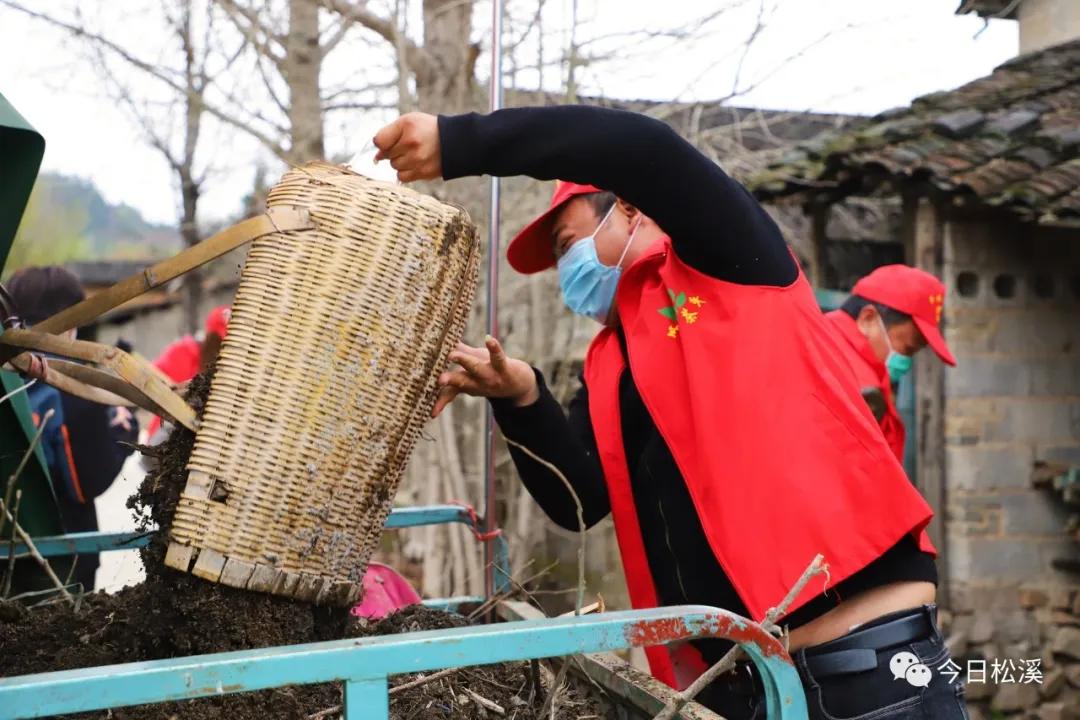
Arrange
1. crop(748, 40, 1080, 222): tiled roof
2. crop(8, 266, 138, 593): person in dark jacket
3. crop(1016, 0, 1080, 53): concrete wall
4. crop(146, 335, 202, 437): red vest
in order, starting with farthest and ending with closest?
crop(1016, 0, 1080, 53): concrete wall → crop(146, 335, 202, 437): red vest → crop(748, 40, 1080, 222): tiled roof → crop(8, 266, 138, 593): person in dark jacket

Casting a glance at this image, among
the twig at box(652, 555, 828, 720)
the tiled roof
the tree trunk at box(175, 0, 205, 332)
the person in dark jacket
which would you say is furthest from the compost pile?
the tree trunk at box(175, 0, 205, 332)

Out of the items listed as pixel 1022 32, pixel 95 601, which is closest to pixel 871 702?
pixel 95 601

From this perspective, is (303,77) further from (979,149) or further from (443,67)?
(979,149)

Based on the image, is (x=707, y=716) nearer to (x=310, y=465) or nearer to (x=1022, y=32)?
(x=310, y=465)

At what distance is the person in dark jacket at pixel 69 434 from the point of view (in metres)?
3.66

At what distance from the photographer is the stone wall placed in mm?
5504

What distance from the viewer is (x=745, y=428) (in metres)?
1.67

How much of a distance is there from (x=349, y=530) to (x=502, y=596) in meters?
0.63

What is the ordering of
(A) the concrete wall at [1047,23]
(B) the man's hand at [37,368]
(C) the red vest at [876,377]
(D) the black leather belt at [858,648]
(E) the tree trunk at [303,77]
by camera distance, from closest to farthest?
(D) the black leather belt at [858,648] < (B) the man's hand at [37,368] < (C) the red vest at [876,377] < (E) the tree trunk at [303,77] < (A) the concrete wall at [1047,23]

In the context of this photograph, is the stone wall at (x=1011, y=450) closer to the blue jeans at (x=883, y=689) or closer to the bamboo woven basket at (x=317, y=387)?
the blue jeans at (x=883, y=689)

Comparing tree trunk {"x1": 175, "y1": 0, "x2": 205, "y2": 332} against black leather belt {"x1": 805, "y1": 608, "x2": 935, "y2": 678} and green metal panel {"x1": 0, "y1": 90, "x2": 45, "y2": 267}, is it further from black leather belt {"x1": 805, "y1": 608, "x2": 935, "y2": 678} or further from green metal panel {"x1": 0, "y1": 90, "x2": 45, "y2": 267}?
black leather belt {"x1": 805, "y1": 608, "x2": 935, "y2": 678}

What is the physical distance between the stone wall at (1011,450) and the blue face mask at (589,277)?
393 cm

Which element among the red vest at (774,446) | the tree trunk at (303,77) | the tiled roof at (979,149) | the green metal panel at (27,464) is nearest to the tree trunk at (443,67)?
the tree trunk at (303,77)

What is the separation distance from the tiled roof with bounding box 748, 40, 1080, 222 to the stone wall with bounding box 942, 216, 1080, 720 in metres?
0.45
